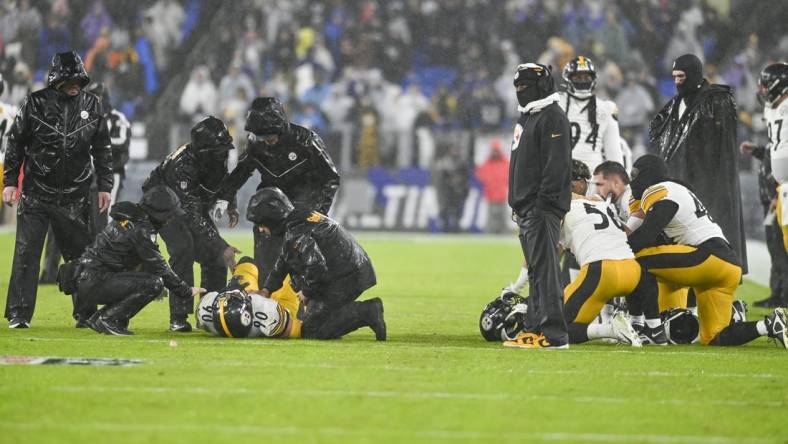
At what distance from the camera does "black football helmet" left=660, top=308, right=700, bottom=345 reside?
33.5 ft

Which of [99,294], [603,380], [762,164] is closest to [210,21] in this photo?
[762,164]

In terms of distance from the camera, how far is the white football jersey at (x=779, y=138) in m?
12.6

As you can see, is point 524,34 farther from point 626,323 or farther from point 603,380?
point 603,380

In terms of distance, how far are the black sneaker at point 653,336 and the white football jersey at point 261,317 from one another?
2742 millimetres

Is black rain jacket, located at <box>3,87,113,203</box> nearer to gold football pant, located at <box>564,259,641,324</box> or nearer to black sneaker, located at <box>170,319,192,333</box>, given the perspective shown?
black sneaker, located at <box>170,319,192,333</box>

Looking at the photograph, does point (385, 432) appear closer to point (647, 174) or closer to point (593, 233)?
point (593, 233)

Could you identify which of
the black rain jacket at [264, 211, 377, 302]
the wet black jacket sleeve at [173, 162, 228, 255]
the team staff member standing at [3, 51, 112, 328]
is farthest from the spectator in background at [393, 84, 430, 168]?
the black rain jacket at [264, 211, 377, 302]

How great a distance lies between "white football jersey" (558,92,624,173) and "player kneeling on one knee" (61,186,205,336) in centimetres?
395

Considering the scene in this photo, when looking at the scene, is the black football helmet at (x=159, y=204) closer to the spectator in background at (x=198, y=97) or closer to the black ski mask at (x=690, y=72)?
the black ski mask at (x=690, y=72)

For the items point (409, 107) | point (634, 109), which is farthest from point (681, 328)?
point (409, 107)

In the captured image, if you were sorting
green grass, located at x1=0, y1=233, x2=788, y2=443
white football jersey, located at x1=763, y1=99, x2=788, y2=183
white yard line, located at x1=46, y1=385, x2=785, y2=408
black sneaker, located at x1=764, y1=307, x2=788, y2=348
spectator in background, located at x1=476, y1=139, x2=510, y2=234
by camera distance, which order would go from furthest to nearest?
1. spectator in background, located at x1=476, y1=139, x2=510, y2=234
2. white football jersey, located at x1=763, y1=99, x2=788, y2=183
3. black sneaker, located at x1=764, y1=307, x2=788, y2=348
4. white yard line, located at x1=46, y1=385, x2=785, y2=408
5. green grass, located at x1=0, y1=233, x2=788, y2=443

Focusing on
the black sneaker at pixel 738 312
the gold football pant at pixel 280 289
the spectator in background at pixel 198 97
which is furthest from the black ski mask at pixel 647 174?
the spectator in background at pixel 198 97

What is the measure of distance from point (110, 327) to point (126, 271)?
476 mm

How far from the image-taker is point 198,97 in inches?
1123
